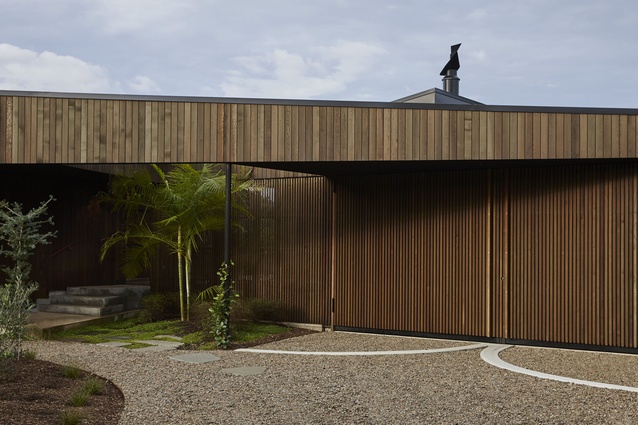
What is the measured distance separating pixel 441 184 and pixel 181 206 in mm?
4145

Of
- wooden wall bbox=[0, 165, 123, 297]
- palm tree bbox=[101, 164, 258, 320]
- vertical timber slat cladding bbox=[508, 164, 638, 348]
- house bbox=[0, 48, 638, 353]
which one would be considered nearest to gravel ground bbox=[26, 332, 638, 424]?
vertical timber slat cladding bbox=[508, 164, 638, 348]

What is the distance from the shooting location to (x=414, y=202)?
9.91m

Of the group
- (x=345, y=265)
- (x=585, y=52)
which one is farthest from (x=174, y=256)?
(x=585, y=52)

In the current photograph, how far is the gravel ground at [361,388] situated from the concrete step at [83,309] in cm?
263

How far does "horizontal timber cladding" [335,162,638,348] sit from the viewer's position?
8.68 meters

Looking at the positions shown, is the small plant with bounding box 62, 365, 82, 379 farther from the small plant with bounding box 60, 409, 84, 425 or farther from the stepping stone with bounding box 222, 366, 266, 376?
the small plant with bounding box 60, 409, 84, 425

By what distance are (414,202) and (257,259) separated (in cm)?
304

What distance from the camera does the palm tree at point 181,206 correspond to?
35.8ft

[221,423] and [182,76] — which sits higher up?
[182,76]

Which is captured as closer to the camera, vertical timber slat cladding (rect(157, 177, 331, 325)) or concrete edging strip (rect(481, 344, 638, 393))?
concrete edging strip (rect(481, 344, 638, 393))

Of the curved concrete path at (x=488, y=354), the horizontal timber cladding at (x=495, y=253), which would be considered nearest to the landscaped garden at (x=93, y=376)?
the curved concrete path at (x=488, y=354)

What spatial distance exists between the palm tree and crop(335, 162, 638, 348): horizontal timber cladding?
81.0 inches

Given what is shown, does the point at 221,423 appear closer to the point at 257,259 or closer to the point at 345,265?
the point at 345,265

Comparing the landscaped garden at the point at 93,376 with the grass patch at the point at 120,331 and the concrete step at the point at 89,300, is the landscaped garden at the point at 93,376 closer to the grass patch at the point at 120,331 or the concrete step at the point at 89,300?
the grass patch at the point at 120,331
